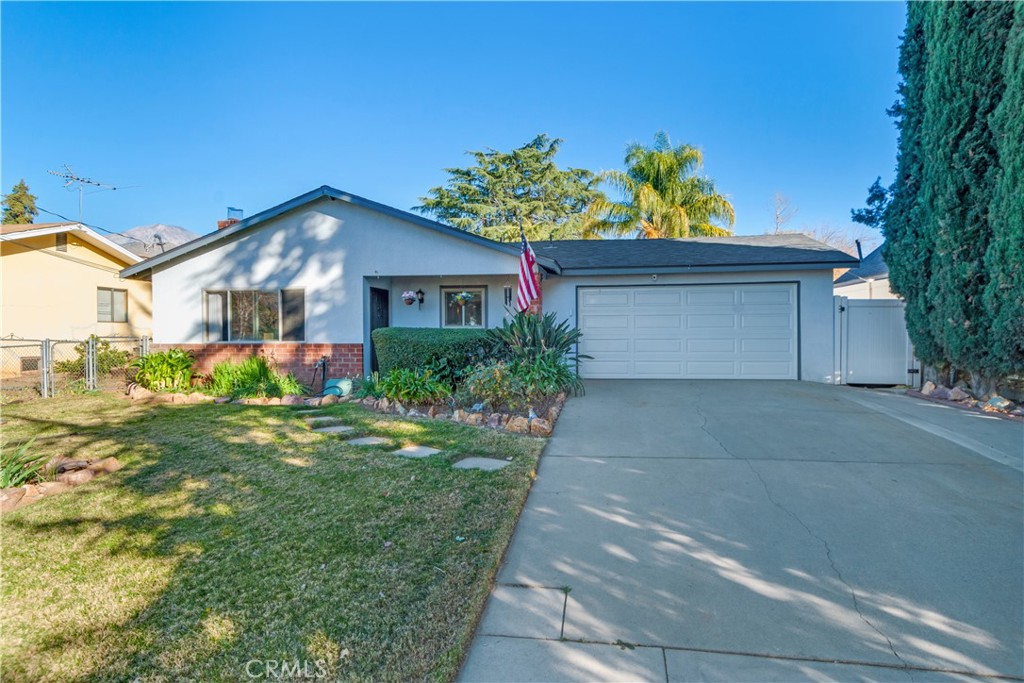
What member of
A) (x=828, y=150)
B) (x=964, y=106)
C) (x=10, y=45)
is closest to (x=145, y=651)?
(x=964, y=106)

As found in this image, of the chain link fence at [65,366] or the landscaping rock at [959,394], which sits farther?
the chain link fence at [65,366]

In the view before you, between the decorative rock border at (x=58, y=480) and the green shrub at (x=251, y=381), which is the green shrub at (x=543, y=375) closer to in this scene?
the green shrub at (x=251, y=381)

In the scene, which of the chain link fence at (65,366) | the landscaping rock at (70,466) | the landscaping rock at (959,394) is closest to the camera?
the landscaping rock at (70,466)

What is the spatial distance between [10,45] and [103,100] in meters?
3.27

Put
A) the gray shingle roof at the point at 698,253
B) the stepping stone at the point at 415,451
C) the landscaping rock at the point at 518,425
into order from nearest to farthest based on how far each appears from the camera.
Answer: the stepping stone at the point at 415,451 < the landscaping rock at the point at 518,425 < the gray shingle roof at the point at 698,253

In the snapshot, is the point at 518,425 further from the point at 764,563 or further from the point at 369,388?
the point at 369,388

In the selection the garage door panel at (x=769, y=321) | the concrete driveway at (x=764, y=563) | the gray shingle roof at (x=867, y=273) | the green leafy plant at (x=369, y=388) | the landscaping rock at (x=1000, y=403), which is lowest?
the concrete driveway at (x=764, y=563)

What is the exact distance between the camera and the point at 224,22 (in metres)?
10.4

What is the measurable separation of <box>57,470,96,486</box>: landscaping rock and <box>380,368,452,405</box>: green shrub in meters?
3.93

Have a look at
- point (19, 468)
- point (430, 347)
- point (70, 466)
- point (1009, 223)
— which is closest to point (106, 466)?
point (70, 466)

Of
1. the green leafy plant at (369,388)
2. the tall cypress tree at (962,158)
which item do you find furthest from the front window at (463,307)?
the tall cypress tree at (962,158)

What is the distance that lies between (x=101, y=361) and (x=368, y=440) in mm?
9608

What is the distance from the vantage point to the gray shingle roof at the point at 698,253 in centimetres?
1030

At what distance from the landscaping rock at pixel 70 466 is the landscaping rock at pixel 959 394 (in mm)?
12209
